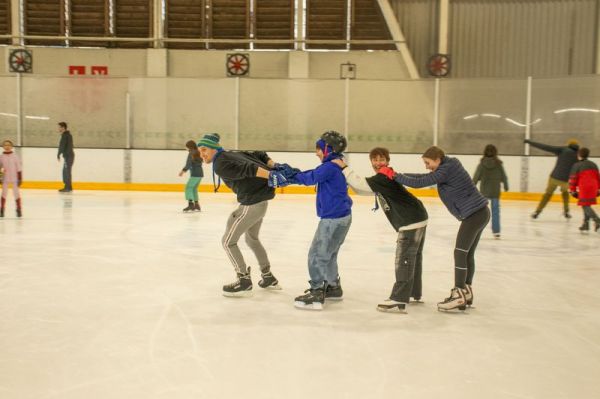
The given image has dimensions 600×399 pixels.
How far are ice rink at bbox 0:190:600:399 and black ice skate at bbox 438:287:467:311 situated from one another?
0.09m

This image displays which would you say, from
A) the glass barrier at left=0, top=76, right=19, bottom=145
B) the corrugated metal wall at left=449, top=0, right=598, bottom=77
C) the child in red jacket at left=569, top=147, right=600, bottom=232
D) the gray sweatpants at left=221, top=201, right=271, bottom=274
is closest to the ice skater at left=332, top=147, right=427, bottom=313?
the gray sweatpants at left=221, top=201, right=271, bottom=274

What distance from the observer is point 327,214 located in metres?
5.19

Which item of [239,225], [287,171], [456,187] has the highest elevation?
[287,171]

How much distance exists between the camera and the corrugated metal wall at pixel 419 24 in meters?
19.0

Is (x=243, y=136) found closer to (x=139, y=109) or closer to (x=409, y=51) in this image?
(x=139, y=109)

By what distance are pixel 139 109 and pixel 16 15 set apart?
5282mm

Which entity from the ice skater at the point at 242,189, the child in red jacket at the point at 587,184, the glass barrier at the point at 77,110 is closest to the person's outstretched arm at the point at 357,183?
the ice skater at the point at 242,189

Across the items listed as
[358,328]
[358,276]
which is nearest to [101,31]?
[358,276]

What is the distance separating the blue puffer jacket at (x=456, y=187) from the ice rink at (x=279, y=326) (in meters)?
0.79

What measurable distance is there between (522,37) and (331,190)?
50.2 ft

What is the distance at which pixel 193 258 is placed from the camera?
740 centimetres

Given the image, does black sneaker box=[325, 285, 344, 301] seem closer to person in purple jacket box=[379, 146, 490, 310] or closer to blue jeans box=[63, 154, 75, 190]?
person in purple jacket box=[379, 146, 490, 310]

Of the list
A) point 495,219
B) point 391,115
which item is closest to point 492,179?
point 495,219

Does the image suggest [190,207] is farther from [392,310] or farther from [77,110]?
[392,310]
